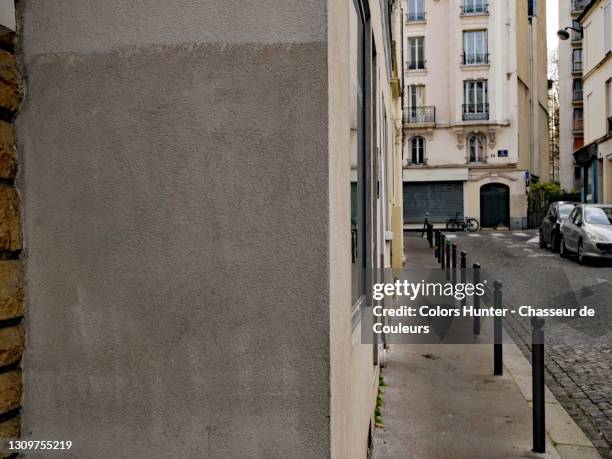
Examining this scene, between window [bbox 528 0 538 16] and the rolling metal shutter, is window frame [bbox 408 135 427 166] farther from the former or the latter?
window [bbox 528 0 538 16]

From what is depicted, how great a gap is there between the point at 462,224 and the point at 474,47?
10254 mm

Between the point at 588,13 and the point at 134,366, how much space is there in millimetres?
32459

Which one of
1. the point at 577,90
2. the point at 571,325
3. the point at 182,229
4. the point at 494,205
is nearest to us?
the point at 182,229

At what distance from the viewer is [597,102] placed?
3012cm

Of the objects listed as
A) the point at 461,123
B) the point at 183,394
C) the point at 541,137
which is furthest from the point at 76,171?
the point at 541,137

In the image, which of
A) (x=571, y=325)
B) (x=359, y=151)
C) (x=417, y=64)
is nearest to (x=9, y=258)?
(x=359, y=151)

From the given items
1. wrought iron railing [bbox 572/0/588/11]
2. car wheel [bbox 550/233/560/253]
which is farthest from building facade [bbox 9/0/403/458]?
wrought iron railing [bbox 572/0/588/11]

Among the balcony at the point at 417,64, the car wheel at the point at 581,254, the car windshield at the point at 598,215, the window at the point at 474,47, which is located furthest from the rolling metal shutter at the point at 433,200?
the car wheel at the point at 581,254

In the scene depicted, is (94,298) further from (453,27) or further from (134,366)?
(453,27)

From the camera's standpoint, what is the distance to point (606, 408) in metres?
5.89

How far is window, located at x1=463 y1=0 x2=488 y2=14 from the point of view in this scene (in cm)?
3903

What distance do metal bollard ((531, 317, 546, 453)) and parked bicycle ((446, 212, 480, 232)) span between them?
32.1 metres

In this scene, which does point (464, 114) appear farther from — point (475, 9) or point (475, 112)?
point (475, 9)

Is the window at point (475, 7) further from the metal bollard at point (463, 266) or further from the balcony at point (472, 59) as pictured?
the metal bollard at point (463, 266)
